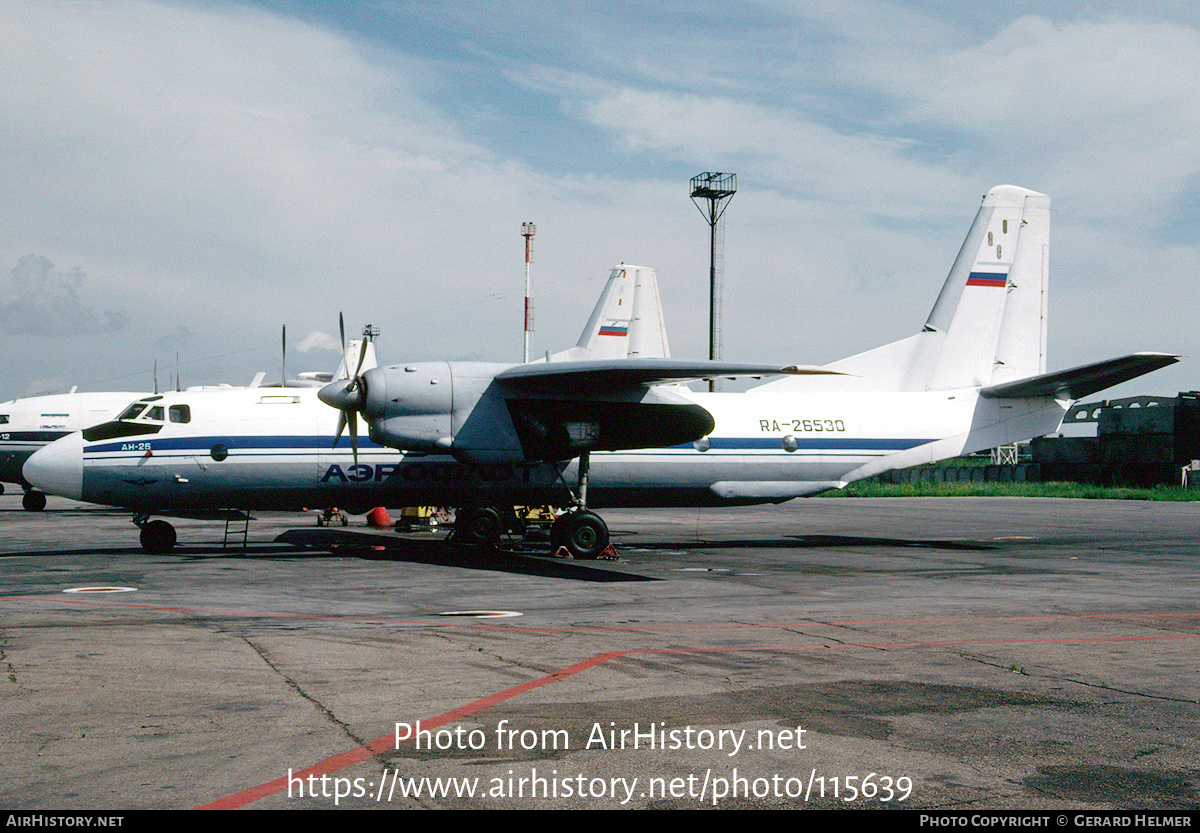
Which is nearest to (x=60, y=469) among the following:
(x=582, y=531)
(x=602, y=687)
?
(x=582, y=531)

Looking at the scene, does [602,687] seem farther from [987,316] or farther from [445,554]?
[987,316]

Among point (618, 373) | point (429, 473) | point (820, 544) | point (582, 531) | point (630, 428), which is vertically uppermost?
point (618, 373)

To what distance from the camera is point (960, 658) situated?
31.6 feet

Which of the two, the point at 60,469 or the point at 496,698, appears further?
the point at 60,469

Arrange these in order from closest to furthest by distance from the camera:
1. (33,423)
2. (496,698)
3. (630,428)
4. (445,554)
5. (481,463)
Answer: (496,698)
(481,463)
(630,428)
(445,554)
(33,423)

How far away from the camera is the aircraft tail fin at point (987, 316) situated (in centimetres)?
2495

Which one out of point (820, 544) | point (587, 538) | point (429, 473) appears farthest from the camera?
point (820, 544)

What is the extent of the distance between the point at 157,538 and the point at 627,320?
64.1 ft

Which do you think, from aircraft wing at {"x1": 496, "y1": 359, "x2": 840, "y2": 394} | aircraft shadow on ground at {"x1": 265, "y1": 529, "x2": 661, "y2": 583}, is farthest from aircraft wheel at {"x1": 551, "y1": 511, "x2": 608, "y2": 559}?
aircraft wing at {"x1": 496, "y1": 359, "x2": 840, "y2": 394}

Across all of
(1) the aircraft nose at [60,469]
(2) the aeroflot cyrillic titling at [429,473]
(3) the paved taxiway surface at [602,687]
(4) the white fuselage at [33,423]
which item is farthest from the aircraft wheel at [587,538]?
(4) the white fuselage at [33,423]

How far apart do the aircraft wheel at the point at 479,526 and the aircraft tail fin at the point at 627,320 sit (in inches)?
506

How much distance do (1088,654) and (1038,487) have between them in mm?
54699

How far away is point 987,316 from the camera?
25031 millimetres
